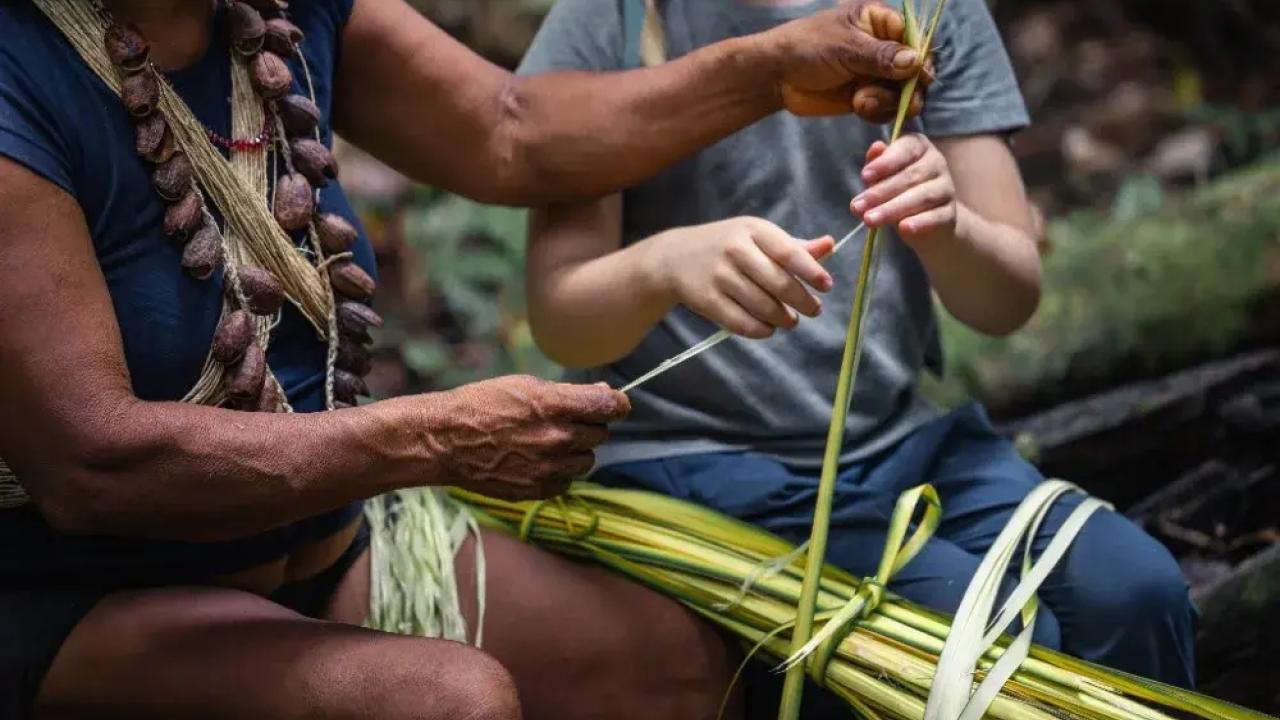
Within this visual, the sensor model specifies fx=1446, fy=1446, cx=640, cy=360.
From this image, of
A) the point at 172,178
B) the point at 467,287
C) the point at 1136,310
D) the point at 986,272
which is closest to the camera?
the point at 172,178

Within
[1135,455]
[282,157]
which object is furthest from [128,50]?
[1135,455]

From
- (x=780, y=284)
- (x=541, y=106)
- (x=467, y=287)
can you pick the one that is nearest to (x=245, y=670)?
(x=780, y=284)

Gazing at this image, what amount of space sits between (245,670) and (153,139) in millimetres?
535

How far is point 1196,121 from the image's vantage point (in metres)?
4.85

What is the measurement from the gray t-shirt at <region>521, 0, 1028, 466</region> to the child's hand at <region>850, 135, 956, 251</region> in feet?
1.03

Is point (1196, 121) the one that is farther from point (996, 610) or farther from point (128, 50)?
point (128, 50)

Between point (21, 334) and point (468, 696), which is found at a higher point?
point (21, 334)

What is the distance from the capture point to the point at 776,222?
6.31ft

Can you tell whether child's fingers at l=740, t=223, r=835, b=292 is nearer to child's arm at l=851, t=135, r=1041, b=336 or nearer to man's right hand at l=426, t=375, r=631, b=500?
child's arm at l=851, t=135, r=1041, b=336

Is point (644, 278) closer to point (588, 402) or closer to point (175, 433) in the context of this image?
point (588, 402)

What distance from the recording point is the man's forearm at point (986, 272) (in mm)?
1735

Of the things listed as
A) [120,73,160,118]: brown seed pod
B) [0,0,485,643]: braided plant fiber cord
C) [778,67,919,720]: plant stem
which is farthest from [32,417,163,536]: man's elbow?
[778,67,919,720]: plant stem

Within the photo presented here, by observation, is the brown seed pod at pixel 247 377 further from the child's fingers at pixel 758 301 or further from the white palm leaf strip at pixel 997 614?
the white palm leaf strip at pixel 997 614

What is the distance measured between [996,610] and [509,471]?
635mm
